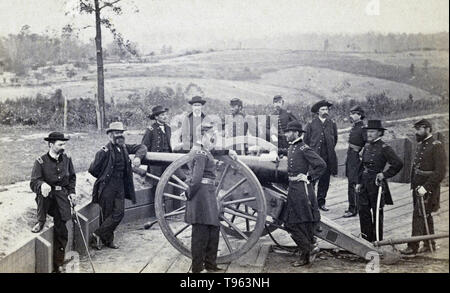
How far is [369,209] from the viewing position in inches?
236

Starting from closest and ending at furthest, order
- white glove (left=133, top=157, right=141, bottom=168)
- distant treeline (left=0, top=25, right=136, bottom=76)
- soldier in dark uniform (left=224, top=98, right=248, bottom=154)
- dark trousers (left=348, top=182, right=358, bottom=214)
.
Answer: distant treeline (left=0, top=25, right=136, bottom=76) → white glove (left=133, top=157, right=141, bottom=168) → soldier in dark uniform (left=224, top=98, right=248, bottom=154) → dark trousers (left=348, top=182, right=358, bottom=214)

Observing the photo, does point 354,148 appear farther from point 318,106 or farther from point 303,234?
point 303,234

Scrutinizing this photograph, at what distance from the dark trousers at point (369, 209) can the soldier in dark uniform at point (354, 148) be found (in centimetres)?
89

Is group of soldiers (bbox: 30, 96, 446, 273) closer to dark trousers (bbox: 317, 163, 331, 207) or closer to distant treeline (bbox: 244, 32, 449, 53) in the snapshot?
distant treeline (bbox: 244, 32, 449, 53)

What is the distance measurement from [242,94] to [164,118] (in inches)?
43.9

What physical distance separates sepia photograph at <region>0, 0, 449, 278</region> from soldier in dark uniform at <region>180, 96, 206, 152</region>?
3 centimetres

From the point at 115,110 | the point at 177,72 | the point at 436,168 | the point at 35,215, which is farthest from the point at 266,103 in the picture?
the point at 35,215

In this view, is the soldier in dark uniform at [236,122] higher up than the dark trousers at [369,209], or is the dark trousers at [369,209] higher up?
the soldier in dark uniform at [236,122]

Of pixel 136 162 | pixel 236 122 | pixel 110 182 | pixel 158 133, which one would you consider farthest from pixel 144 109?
pixel 110 182

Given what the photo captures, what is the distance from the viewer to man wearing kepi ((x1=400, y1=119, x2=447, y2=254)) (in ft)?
17.9

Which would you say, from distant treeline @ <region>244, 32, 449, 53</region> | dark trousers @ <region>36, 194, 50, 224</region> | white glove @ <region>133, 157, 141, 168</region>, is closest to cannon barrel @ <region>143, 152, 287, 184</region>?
white glove @ <region>133, 157, 141, 168</region>

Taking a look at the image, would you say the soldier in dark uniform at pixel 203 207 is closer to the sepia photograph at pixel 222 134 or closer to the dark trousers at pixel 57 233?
the sepia photograph at pixel 222 134

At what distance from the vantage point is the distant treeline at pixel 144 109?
6.17 metres

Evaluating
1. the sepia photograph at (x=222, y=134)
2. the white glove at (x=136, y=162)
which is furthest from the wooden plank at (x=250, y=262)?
the white glove at (x=136, y=162)
